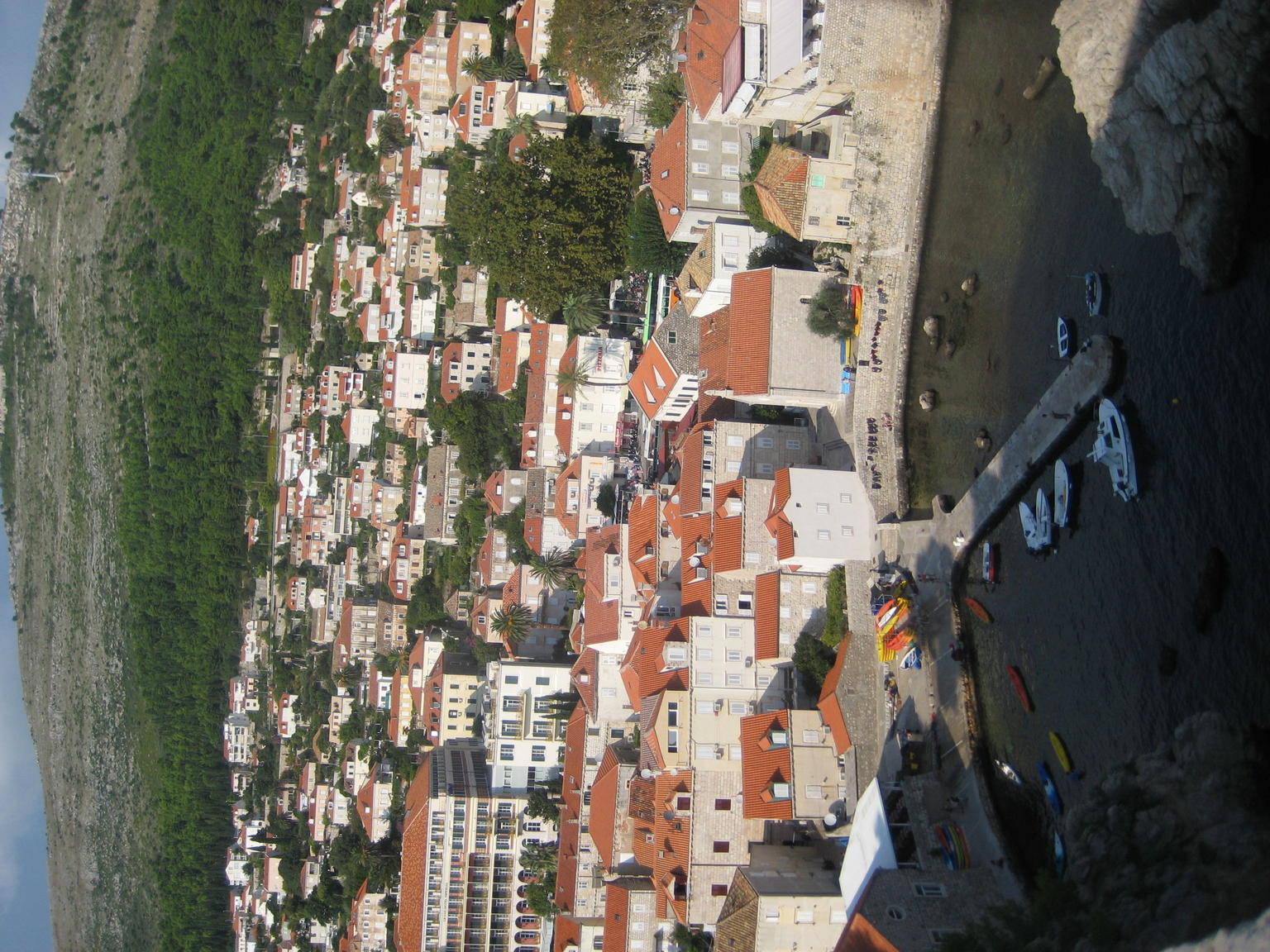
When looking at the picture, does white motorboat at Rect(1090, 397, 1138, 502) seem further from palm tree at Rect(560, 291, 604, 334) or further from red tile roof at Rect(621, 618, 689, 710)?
palm tree at Rect(560, 291, 604, 334)

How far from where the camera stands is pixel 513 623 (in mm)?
54500

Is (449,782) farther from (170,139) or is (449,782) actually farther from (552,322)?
(170,139)

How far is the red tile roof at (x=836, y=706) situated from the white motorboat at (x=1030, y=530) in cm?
863

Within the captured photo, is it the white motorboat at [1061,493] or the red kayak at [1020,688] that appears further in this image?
the red kayak at [1020,688]

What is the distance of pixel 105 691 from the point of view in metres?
103

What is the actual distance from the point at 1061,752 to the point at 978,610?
5146 mm

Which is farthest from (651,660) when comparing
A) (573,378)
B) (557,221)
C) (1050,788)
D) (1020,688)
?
(557,221)

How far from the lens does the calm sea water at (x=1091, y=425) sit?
72.4 ft

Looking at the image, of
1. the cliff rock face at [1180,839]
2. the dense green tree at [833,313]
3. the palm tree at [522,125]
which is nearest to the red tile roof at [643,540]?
the dense green tree at [833,313]

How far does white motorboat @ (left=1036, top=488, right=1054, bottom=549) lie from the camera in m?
27.4

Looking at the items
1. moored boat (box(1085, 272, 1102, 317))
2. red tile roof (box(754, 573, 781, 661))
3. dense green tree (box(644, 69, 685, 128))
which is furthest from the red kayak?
dense green tree (box(644, 69, 685, 128))

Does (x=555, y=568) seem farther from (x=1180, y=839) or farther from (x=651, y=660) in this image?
(x=1180, y=839)

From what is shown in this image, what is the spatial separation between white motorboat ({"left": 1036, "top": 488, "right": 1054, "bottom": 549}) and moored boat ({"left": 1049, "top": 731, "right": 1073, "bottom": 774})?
4984mm

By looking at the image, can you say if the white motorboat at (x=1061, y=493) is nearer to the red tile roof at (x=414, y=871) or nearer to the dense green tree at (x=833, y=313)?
the dense green tree at (x=833, y=313)
